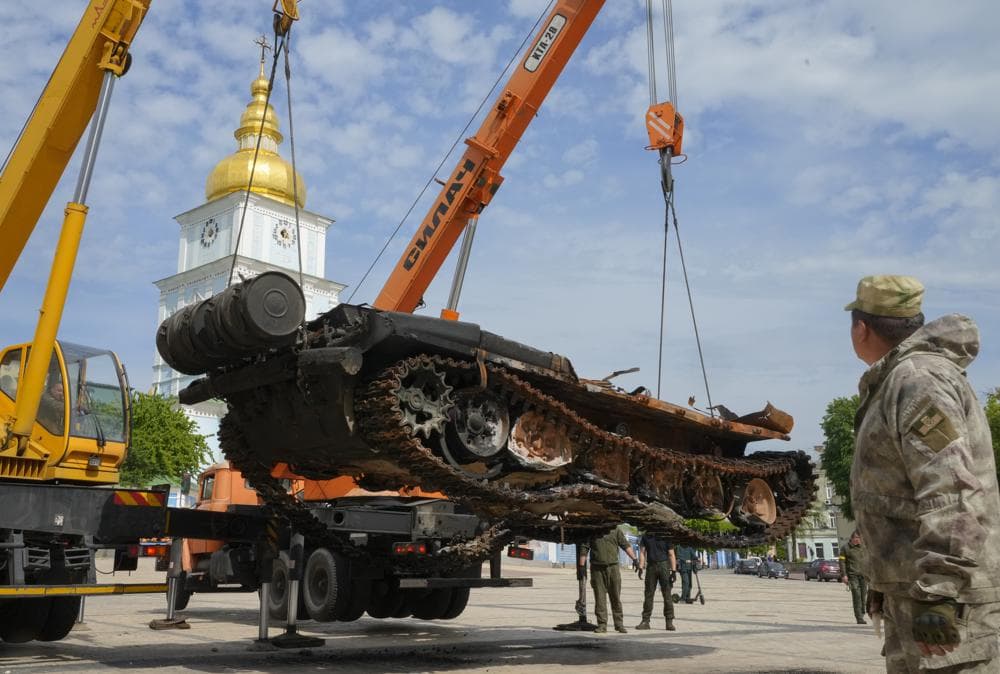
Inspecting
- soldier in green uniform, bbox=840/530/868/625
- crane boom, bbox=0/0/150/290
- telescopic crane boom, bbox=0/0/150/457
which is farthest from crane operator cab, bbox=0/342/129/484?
soldier in green uniform, bbox=840/530/868/625

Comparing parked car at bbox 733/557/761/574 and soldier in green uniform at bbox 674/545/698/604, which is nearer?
soldier in green uniform at bbox 674/545/698/604

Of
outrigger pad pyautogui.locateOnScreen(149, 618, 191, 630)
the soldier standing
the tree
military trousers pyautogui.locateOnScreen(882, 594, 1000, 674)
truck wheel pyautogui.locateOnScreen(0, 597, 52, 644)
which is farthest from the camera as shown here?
the tree

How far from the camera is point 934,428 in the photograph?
10.9 ft

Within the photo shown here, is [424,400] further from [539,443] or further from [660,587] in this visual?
[660,587]

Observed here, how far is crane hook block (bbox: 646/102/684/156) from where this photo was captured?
1193 centimetres

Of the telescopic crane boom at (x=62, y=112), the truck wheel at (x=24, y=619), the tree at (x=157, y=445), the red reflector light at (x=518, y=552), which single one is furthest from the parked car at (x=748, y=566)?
the telescopic crane boom at (x=62, y=112)

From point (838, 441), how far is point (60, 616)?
49.1m

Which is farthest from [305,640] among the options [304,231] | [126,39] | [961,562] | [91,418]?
[304,231]

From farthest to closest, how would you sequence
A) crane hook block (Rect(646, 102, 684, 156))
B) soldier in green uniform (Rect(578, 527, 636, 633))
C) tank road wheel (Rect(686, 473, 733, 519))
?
soldier in green uniform (Rect(578, 527, 636, 633)) < crane hook block (Rect(646, 102, 684, 156)) < tank road wheel (Rect(686, 473, 733, 519))

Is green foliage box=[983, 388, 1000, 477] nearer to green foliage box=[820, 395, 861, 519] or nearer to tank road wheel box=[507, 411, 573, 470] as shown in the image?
green foliage box=[820, 395, 861, 519]

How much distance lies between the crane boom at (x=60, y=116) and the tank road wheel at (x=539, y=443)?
542 cm

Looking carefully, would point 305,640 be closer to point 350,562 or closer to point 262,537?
point 262,537

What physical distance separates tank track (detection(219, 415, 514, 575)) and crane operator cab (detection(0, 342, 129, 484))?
1435 millimetres

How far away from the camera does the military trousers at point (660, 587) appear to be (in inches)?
528
